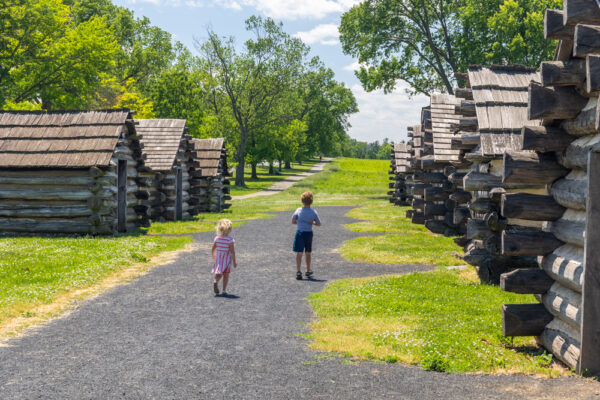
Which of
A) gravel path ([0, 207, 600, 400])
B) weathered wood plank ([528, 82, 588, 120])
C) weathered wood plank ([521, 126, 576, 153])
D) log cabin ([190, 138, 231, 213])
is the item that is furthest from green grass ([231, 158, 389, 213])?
weathered wood plank ([528, 82, 588, 120])

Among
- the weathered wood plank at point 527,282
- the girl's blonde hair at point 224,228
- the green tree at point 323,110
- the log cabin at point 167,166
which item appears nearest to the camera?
the weathered wood plank at point 527,282

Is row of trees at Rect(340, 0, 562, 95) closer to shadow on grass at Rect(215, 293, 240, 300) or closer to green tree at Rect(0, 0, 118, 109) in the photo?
green tree at Rect(0, 0, 118, 109)

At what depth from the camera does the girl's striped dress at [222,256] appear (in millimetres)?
11711

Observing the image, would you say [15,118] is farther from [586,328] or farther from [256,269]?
[586,328]

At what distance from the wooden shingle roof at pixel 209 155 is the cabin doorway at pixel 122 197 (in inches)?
469

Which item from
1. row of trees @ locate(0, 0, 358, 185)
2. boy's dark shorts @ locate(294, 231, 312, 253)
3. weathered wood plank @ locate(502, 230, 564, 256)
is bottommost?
boy's dark shorts @ locate(294, 231, 312, 253)

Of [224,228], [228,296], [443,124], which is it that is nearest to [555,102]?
[224,228]

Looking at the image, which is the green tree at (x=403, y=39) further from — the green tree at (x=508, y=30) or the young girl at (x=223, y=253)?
the young girl at (x=223, y=253)

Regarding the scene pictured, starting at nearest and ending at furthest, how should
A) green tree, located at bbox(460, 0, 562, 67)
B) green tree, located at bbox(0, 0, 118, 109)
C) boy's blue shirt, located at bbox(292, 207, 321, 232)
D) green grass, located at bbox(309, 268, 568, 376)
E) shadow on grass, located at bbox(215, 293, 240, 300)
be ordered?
green grass, located at bbox(309, 268, 568, 376)
shadow on grass, located at bbox(215, 293, 240, 300)
boy's blue shirt, located at bbox(292, 207, 321, 232)
green tree, located at bbox(460, 0, 562, 67)
green tree, located at bbox(0, 0, 118, 109)

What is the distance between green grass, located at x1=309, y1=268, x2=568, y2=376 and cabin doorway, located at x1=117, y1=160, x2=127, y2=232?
12781 mm

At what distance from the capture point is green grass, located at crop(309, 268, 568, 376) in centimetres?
717

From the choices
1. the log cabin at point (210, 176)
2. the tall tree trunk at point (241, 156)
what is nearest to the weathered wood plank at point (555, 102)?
the log cabin at point (210, 176)

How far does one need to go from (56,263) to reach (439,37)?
42.5m

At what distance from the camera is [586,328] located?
6625mm
